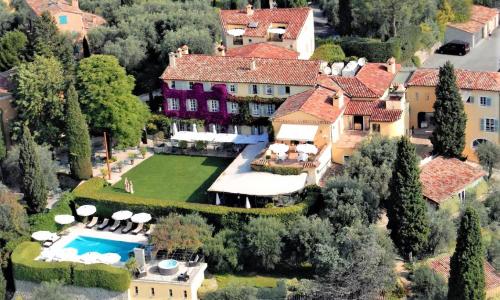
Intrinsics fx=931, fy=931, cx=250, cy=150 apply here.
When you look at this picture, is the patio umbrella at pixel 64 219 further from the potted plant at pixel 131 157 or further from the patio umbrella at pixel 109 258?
the potted plant at pixel 131 157

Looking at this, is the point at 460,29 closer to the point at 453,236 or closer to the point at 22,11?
the point at 453,236

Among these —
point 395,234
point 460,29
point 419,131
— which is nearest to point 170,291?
point 395,234

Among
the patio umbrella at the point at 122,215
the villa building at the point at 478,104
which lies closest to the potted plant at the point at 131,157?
the patio umbrella at the point at 122,215

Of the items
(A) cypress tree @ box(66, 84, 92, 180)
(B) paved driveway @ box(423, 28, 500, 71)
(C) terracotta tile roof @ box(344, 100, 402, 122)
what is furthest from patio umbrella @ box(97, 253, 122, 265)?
(B) paved driveway @ box(423, 28, 500, 71)

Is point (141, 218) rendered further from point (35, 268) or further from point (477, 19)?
point (477, 19)

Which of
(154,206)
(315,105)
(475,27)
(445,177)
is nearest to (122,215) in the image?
(154,206)
